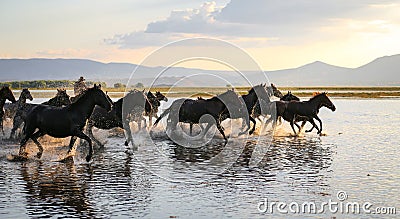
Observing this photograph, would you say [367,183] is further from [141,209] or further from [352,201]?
[141,209]

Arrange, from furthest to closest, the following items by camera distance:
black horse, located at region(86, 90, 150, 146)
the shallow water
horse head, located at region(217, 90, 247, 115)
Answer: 1. horse head, located at region(217, 90, 247, 115)
2. black horse, located at region(86, 90, 150, 146)
3. the shallow water

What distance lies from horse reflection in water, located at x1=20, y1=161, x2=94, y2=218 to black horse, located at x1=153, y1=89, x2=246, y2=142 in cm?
726

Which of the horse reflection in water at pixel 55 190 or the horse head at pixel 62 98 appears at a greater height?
the horse head at pixel 62 98

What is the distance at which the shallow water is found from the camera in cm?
1008

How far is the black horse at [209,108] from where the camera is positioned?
21.2 meters

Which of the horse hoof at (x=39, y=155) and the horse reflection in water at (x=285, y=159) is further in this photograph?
the horse hoof at (x=39, y=155)

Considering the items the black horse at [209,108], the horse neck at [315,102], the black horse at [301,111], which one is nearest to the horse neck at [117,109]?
the black horse at [209,108]

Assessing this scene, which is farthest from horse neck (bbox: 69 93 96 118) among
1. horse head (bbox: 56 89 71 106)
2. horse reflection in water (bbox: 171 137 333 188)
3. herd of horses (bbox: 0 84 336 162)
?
horse head (bbox: 56 89 71 106)

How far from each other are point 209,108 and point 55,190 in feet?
34.2

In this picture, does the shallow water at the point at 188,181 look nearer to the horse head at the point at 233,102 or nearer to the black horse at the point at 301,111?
the horse head at the point at 233,102

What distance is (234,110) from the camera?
2217cm

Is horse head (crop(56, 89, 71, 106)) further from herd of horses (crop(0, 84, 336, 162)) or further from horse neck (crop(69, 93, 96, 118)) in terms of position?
horse neck (crop(69, 93, 96, 118))

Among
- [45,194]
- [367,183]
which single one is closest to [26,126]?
[45,194]

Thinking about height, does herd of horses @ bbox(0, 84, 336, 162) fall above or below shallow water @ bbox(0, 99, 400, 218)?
above
